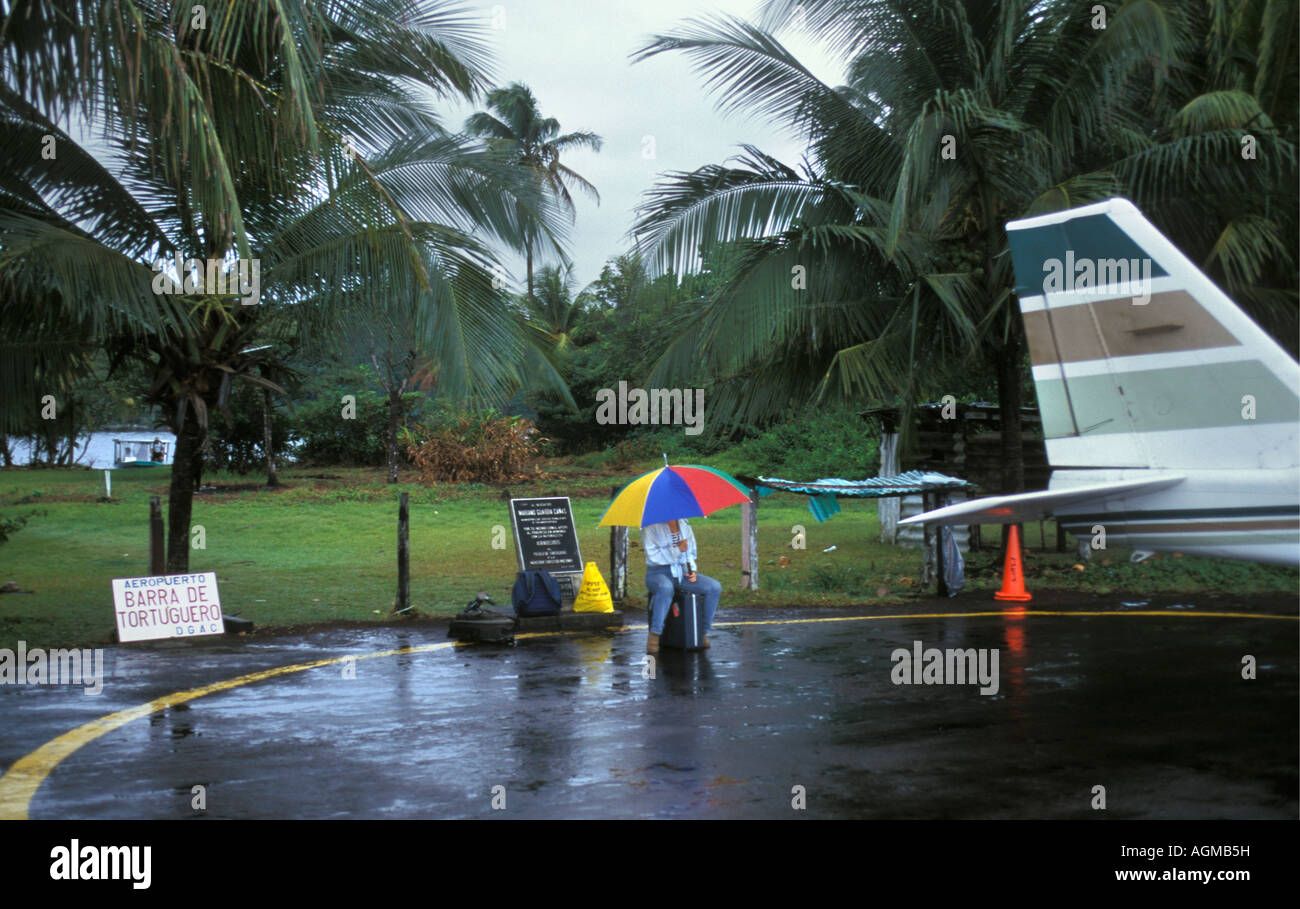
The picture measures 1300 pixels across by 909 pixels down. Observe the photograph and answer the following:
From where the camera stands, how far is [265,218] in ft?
43.2

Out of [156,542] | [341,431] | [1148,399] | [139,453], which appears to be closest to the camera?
[1148,399]

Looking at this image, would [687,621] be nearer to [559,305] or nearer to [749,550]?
[749,550]

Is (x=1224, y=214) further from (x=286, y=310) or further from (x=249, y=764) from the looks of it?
(x=249, y=764)

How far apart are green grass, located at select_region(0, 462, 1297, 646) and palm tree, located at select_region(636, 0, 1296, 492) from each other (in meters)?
2.76

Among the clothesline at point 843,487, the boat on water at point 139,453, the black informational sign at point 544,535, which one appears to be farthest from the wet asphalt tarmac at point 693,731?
the boat on water at point 139,453

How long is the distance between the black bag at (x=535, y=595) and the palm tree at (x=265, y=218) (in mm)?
2218

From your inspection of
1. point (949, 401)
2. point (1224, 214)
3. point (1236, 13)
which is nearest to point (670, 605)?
point (949, 401)

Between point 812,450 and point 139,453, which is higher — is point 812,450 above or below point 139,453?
below

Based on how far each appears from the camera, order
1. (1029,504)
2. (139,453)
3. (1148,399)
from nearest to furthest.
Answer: (1029,504)
(1148,399)
(139,453)

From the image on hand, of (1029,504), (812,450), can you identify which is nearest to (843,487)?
(1029,504)

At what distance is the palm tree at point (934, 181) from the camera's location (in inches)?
557

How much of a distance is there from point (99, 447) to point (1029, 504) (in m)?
66.2

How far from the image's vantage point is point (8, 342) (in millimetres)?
11859

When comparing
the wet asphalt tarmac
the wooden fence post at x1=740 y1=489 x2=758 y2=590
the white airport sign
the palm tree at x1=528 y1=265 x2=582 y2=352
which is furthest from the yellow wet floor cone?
the palm tree at x1=528 y1=265 x2=582 y2=352
